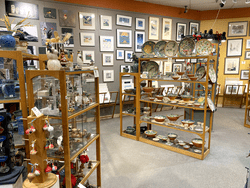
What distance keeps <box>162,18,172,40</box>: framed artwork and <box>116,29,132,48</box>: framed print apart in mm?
1355

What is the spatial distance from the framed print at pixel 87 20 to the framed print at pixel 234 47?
5.11m

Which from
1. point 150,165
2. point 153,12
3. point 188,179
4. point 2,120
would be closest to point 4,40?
point 2,120

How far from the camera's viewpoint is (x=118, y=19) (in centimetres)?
538

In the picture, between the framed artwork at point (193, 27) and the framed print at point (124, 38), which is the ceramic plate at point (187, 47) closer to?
the framed print at point (124, 38)

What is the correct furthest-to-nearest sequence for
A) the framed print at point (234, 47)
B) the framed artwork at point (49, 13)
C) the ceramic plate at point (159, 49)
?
the framed print at point (234, 47) → the framed artwork at point (49, 13) → the ceramic plate at point (159, 49)

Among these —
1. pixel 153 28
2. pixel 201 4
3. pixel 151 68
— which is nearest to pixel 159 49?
pixel 151 68

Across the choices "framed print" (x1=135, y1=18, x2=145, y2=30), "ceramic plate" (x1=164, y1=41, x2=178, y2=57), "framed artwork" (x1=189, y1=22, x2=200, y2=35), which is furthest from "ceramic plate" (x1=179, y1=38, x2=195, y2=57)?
"framed artwork" (x1=189, y1=22, x2=200, y2=35)

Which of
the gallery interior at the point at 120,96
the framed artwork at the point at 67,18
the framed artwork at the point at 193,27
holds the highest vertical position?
the framed artwork at the point at 193,27

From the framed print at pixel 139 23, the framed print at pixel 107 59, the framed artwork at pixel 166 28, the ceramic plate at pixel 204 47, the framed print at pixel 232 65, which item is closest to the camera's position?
the ceramic plate at pixel 204 47

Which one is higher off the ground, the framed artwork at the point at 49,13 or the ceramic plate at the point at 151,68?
the framed artwork at the point at 49,13

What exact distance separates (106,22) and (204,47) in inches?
121

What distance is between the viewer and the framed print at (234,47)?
659cm

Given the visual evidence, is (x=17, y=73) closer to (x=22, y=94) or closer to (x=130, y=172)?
(x=22, y=94)

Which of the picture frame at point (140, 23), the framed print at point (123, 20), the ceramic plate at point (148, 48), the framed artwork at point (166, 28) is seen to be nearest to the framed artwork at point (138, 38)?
the picture frame at point (140, 23)
